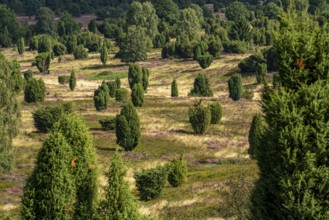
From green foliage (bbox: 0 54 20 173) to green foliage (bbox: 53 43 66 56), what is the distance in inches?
3981

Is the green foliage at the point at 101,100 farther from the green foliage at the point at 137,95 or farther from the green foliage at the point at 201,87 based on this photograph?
the green foliage at the point at 201,87

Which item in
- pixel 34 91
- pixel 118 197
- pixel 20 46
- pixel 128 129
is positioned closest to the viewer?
pixel 118 197

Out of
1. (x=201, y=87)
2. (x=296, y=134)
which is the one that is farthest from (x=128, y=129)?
(x=296, y=134)

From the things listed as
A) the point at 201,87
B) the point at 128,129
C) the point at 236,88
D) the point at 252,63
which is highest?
the point at 252,63

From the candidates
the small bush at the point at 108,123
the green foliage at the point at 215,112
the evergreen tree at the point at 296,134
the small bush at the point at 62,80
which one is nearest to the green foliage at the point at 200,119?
the green foliage at the point at 215,112

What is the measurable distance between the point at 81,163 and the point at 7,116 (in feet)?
104

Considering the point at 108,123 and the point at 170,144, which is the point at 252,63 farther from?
the point at 170,144

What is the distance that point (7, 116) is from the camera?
151ft

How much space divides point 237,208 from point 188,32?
138 meters

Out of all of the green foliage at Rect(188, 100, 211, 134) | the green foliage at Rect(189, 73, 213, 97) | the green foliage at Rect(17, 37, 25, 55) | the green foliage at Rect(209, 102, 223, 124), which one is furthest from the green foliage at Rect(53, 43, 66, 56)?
the green foliage at Rect(188, 100, 211, 134)

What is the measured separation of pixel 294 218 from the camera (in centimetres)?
1169

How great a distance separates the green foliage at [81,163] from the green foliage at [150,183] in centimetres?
1864

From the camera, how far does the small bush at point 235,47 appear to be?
13225cm

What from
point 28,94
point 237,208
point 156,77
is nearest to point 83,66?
point 156,77
